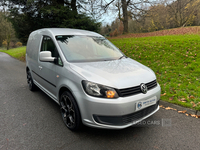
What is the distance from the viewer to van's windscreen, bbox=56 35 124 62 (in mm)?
3186

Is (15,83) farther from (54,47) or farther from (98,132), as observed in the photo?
(98,132)

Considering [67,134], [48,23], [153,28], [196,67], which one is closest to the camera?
[67,134]

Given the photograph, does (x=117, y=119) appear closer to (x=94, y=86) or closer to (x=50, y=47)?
(x=94, y=86)

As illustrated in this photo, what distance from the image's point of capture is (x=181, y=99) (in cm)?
414

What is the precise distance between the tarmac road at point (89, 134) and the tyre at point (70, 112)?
0.16 meters

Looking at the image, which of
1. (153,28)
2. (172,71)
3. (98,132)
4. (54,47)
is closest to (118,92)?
(98,132)

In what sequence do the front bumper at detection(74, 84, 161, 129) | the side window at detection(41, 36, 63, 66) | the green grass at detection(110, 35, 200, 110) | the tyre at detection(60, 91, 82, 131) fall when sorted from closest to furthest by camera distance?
the front bumper at detection(74, 84, 161, 129) < the tyre at detection(60, 91, 82, 131) < the side window at detection(41, 36, 63, 66) < the green grass at detection(110, 35, 200, 110)

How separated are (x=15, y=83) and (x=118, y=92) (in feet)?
17.4

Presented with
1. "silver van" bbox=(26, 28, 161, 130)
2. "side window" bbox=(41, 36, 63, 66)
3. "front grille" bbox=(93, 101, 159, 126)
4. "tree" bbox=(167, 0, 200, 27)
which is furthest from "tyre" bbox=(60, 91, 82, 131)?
"tree" bbox=(167, 0, 200, 27)

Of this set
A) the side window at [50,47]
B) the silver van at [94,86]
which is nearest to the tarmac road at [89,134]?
the silver van at [94,86]

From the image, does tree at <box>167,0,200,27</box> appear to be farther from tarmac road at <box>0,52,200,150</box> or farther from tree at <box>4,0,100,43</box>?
tarmac road at <box>0,52,200,150</box>

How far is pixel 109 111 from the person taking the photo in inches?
90.0

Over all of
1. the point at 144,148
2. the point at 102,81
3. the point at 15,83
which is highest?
the point at 102,81

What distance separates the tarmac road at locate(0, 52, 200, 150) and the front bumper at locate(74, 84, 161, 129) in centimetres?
38
